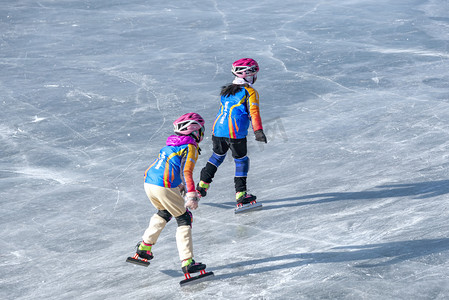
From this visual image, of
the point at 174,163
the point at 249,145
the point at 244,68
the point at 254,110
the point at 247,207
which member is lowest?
the point at 249,145

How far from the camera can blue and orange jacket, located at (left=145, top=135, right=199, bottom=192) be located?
19.4 feet

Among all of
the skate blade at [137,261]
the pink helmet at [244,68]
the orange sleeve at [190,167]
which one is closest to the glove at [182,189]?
the orange sleeve at [190,167]

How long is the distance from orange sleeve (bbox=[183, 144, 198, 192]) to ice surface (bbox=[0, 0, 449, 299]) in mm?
857

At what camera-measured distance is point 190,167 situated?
19.1ft

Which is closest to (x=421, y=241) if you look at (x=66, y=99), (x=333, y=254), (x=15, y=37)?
(x=333, y=254)

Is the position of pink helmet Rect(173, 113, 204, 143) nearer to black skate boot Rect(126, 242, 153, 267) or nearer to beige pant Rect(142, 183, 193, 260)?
beige pant Rect(142, 183, 193, 260)

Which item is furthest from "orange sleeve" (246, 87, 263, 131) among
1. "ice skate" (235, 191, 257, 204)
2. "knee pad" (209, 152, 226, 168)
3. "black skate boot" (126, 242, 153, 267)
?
"black skate boot" (126, 242, 153, 267)

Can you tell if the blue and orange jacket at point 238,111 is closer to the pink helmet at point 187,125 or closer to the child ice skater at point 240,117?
the child ice skater at point 240,117

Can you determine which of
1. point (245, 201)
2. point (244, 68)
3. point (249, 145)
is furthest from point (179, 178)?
point (249, 145)

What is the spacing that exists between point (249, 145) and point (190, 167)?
4.15 meters

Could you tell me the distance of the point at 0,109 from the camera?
11289 millimetres

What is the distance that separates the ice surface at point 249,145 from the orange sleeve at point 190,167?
0.86m

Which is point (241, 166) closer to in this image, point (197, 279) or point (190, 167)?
point (190, 167)

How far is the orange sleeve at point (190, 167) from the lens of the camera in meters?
5.79
